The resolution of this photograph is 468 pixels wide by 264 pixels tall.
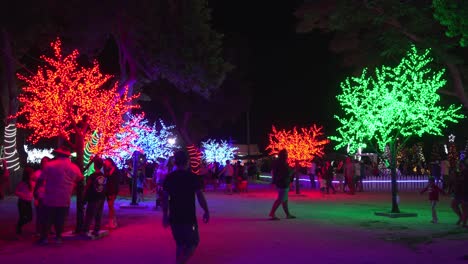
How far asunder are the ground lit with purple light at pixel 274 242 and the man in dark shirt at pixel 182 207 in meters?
1.90

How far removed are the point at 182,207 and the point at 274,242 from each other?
4093 millimetres

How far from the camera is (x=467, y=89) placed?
2097 centimetres

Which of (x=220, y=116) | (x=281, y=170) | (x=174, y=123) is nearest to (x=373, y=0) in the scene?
(x=281, y=170)

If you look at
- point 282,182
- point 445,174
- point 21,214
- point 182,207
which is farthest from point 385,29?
point 182,207

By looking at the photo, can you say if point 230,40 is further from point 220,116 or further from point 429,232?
point 429,232

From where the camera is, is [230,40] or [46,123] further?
[230,40]

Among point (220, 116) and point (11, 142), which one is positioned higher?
point (220, 116)

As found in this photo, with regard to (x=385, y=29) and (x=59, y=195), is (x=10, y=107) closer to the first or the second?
(x=385, y=29)

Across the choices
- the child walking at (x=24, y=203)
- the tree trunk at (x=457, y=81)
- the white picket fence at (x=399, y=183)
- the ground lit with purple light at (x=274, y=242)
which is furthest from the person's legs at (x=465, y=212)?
the white picket fence at (x=399, y=183)

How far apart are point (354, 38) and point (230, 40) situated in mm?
23106

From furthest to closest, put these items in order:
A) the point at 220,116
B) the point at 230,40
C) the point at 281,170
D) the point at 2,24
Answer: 1. the point at 220,116
2. the point at 230,40
3. the point at 2,24
4. the point at 281,170

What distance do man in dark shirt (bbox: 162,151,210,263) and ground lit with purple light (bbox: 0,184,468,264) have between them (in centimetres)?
190

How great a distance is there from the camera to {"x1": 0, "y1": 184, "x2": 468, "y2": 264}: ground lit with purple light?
904 cm

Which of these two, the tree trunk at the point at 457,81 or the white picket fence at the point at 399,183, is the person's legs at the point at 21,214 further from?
the white picket fence at the point at 399,183
